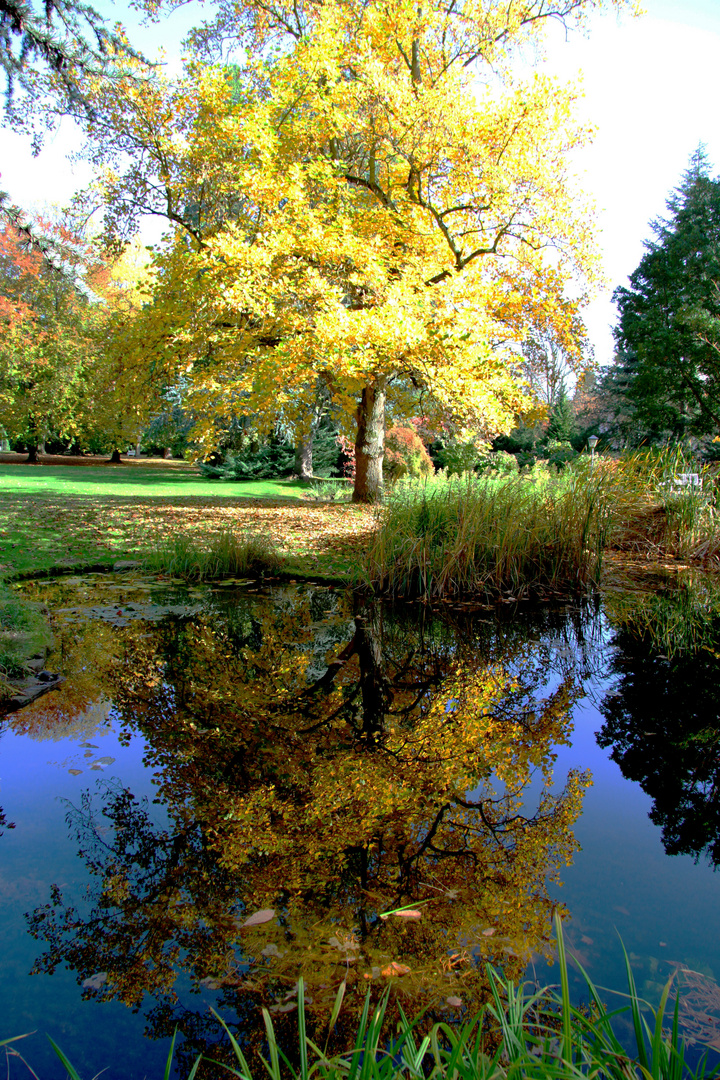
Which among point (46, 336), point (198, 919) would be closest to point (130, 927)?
point (198, 919)

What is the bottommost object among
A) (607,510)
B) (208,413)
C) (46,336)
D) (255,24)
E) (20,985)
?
(20,985)

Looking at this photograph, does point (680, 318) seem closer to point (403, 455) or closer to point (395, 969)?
point (403, 455)

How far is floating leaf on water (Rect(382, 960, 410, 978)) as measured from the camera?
1.80 m

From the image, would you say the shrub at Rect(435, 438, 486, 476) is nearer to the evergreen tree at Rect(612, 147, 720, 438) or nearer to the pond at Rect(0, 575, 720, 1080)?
the evergreen tree at Rect(612, 147, 720, 438)

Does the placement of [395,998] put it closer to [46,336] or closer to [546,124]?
[546,124]

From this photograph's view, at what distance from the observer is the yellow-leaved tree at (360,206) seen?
36.0ft

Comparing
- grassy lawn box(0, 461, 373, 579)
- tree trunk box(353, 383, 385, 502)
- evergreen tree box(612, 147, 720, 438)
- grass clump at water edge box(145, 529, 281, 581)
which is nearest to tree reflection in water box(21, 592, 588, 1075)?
grass clump at water edge box(145, 529, 281, 581)

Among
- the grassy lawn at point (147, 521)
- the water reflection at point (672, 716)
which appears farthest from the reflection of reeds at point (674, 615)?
the grassy lawn at point (147, 521)

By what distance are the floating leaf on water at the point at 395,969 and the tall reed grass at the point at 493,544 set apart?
15.9 ft

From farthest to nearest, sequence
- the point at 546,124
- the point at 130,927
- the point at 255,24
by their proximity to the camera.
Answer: the point at 255,24
the point at 546,124
the point at 130,927

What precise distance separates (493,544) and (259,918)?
5238 millimetres

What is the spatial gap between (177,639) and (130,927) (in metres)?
3.17

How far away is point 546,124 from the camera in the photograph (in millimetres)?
11242

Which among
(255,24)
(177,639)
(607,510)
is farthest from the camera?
(255,24)
